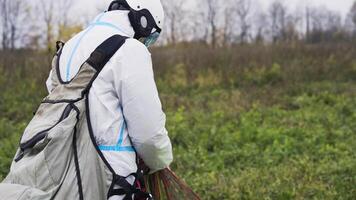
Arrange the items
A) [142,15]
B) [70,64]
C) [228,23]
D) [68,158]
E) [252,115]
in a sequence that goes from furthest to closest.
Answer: [228,23] → [252,115] → [142,15] → [70,64] → [68,158]

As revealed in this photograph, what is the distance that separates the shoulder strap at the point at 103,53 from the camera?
226cm

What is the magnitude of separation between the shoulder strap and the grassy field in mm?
3856

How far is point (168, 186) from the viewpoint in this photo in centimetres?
281

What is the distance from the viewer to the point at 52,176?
7.13ft

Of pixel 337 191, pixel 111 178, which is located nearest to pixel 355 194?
pixel 337 191

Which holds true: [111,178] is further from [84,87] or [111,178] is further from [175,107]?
[175,107]

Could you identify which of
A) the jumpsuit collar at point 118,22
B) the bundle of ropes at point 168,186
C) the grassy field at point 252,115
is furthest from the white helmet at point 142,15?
the grassy field at point 252,115

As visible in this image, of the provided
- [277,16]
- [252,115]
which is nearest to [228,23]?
[277,16]

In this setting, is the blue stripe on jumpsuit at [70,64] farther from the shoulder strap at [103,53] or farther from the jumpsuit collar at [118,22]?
the shoulder strap at [103,53]

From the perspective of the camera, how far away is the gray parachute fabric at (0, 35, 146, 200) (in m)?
2.17

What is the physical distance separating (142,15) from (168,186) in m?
0.92

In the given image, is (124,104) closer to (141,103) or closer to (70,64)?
(141,103)

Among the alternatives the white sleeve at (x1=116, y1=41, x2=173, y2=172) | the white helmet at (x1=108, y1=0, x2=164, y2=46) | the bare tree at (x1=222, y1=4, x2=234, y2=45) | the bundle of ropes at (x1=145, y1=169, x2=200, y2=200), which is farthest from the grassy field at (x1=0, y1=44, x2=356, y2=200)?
the bare tree at (x1=222, y1=4, x2=234, y2=45)

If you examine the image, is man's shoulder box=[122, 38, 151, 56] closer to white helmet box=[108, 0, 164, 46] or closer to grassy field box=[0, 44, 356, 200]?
white helmet box=[108, 0, 164, 46]
